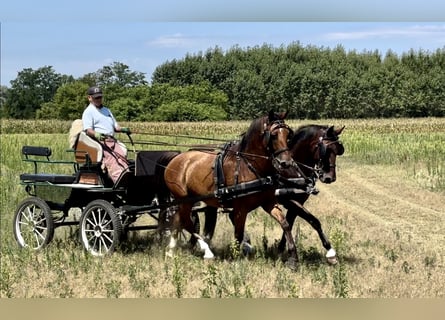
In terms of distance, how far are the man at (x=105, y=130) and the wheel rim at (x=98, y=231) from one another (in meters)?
0.49

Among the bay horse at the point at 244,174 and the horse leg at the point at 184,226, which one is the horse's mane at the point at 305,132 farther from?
the horse leg at the point at 184,226

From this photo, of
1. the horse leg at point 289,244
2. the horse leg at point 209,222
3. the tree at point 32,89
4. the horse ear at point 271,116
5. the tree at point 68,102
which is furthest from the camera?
the tree at point 32,89

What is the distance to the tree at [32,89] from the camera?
27.5 m

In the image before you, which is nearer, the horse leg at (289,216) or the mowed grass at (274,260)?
the mowed grass at (274,260)

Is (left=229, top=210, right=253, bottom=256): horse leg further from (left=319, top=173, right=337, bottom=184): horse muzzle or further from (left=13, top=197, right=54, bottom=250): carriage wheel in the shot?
(left=13, top=197, right=54, bottom=250): carriage wheel

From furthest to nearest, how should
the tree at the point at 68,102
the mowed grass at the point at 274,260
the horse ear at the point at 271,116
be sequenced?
1. the tree at the point at 68,102
2. the horse ear at the point at 271,116
3. the mowed grass at the point at 274,260

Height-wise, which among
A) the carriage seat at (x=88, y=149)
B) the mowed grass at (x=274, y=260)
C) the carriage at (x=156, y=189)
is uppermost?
the carriage seat at (x=88, y=149)

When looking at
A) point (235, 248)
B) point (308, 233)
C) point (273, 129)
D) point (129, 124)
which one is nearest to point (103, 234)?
point (235, 248)

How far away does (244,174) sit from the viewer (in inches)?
293

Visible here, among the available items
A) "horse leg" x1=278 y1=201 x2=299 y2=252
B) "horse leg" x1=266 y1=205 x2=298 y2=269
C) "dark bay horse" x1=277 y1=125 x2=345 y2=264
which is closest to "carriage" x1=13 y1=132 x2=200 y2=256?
"horse leg" x1=278 y1=201 x2=299 y2=252

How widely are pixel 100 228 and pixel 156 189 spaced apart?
2.92ft

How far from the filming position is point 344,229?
10.4 meters

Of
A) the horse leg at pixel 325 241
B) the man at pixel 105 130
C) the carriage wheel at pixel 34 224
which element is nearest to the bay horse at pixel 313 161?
the horse leg at pixel 325 241

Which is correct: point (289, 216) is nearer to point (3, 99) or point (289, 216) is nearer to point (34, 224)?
point (34, 224)
